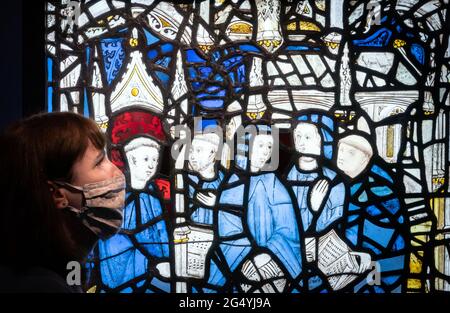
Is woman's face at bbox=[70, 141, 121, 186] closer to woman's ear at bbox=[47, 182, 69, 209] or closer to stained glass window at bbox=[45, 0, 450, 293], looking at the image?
woman's ear at bbox=[47, 182, 69, 209]

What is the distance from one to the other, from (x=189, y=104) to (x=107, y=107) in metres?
0.34

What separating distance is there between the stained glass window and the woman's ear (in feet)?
3.11

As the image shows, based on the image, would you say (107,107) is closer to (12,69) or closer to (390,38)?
(12,69)

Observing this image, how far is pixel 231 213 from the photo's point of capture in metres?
2.17

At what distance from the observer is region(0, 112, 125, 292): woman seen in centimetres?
104

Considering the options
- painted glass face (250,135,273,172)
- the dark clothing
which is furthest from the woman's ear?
painted glass face (250,135,273,172)

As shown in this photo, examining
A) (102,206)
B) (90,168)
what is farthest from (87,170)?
(102,206)

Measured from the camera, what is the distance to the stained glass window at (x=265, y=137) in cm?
216

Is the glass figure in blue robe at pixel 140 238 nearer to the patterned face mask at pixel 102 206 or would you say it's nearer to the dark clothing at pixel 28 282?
the patterned face mask at pixel 102 206

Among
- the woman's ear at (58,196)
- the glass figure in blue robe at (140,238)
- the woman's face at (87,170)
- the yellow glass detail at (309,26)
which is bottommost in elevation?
the glass figure in blue robe at (140,238)

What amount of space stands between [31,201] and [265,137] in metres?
1.24

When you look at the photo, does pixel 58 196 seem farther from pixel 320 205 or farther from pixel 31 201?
pixel 320 205

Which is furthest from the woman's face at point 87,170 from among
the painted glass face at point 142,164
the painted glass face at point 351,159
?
the painted glass face at point 351,159

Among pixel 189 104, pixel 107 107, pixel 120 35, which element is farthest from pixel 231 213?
pixel 120 35
